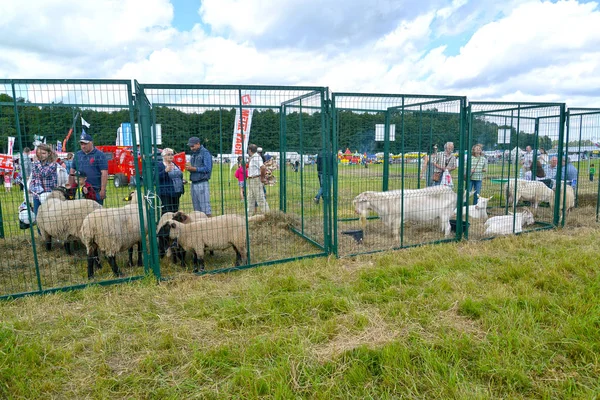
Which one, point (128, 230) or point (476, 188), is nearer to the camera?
point (128, 230)

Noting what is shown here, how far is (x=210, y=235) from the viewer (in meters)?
6.27

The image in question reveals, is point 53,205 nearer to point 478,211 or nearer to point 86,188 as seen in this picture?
point 86,188

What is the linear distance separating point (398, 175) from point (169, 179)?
4.99 meters

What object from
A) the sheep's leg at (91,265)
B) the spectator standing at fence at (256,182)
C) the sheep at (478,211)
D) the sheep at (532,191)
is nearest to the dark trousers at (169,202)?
the sheep's leg at (91,265)

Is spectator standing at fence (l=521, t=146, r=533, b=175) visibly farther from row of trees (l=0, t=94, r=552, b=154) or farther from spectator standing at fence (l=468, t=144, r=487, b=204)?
spectator standing at fence (l=468, t=144, r=487, b=204)

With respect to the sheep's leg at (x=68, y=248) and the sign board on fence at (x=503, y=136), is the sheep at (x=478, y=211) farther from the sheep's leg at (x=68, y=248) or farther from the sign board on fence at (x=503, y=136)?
the sheep's leg at (x=68, y=248)

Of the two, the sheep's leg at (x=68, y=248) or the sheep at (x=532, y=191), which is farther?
the sheep at (x=532, y=191)

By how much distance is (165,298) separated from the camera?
5180mm

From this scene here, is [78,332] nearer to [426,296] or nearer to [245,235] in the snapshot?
[245,235]

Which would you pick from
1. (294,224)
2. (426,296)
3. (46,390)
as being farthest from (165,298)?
(294,224)

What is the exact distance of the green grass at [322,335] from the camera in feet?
10.8

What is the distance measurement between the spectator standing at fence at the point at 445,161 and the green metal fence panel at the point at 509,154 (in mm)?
410

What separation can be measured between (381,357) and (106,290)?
4.06m

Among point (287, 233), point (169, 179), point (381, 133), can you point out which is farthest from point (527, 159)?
point (169, 179)
